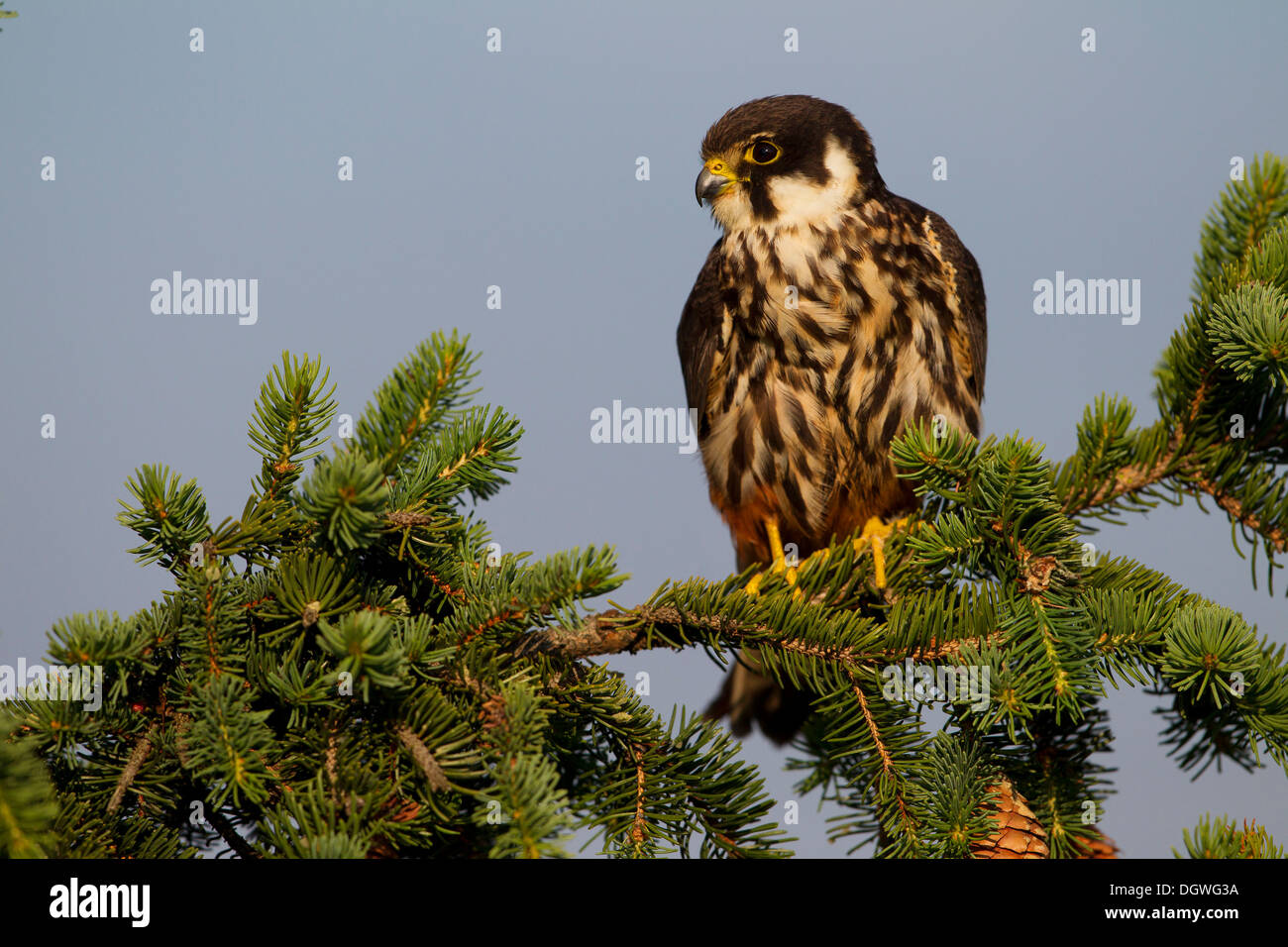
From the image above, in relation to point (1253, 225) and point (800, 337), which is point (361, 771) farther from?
point (1253, 225)

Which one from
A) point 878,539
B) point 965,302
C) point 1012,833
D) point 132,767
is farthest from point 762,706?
point 132,767

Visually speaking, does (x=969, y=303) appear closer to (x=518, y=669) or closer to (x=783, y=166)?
(x=783, y=166)

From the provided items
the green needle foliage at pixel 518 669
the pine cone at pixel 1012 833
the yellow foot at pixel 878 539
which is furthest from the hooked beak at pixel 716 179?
the pine cone at pixel 1012 833

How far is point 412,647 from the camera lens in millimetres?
1900

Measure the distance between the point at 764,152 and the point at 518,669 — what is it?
2686 millimetres

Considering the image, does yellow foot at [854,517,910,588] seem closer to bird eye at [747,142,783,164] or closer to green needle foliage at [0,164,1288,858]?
green needle foliage at [0,164,1288,858]

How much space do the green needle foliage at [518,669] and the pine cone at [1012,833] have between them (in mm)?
35

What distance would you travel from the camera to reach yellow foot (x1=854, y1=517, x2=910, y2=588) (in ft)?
9.37

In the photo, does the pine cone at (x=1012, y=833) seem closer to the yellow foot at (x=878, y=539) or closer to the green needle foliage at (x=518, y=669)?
the green needle foliage at (x=518, y=669)

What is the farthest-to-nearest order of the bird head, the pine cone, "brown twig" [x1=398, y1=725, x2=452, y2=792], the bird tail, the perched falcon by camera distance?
the bird head < the perched falcon < the bird tail < the pine cone < "brown twig" [x1=398, y1=725, x2=452, y2=792]

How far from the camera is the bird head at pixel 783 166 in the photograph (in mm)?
4039

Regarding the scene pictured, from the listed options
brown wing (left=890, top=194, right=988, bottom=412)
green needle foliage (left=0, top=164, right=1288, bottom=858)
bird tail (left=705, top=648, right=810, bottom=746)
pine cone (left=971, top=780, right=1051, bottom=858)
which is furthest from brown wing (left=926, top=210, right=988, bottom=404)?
pine cone (left=971, top=780, right=1051, bottom=858)

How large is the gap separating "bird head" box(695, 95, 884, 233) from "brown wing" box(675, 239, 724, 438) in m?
0.24

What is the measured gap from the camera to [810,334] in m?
3.81
